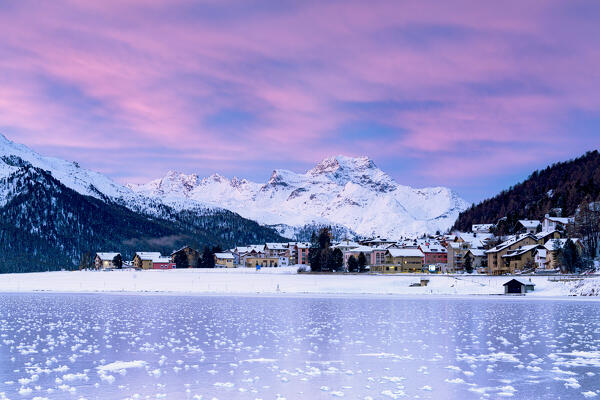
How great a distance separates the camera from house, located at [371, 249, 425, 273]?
154500 millimetres

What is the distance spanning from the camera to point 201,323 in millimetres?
42125

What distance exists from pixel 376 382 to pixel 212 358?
8290mm

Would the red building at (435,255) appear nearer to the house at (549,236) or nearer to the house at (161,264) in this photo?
the house at (549,236)

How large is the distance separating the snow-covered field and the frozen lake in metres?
47.9

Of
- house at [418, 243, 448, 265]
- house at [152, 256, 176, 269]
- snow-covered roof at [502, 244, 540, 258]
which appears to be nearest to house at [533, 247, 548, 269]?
snow-covered roof at [502, 244, 540, 258]

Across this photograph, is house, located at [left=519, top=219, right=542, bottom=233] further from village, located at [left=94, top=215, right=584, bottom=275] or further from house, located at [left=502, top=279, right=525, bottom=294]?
house, located at [left=502, top=279, right=525, bottom=294]

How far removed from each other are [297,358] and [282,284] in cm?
8103

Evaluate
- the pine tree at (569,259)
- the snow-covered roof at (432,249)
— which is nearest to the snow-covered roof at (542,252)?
the pine tree at (569,259)

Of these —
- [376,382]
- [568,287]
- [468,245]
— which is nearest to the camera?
[376,382]

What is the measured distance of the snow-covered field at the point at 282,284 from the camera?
9250 cm

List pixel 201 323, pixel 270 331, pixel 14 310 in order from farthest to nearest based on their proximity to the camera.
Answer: pixel 14 310 < pixel 201 323 < pixel 270 331

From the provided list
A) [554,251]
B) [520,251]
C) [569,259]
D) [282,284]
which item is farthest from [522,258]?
[282,284]

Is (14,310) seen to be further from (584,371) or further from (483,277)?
(483,277)

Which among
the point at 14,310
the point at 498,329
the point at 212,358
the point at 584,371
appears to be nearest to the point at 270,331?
the point at 212,358
